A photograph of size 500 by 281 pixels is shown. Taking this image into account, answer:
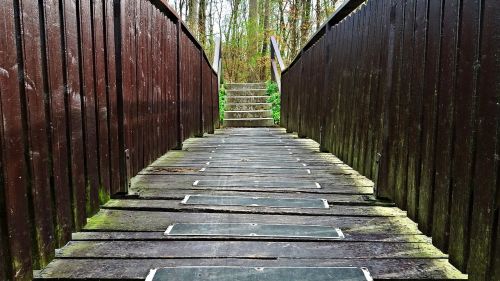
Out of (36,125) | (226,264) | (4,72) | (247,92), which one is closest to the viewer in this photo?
(4,72)

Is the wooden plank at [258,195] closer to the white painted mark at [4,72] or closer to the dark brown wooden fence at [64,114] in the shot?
the dark brown wooden fence at [64,114]

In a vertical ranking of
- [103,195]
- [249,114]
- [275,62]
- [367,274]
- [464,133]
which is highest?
[275,62]

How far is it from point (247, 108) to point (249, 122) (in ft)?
2.76

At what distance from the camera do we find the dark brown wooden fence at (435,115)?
1.52 m

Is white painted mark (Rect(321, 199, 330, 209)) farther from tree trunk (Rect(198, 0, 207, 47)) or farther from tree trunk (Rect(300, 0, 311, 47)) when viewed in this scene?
tree trunk (Rect(198, 0, 207, 47))

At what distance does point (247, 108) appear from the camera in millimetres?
12734

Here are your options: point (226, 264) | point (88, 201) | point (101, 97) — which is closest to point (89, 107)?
point (101, 97)

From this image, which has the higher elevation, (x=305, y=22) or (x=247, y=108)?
(x=305, y=22)

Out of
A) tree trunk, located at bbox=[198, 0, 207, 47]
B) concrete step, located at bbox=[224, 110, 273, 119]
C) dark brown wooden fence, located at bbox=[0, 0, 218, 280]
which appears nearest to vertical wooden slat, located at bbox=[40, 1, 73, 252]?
dark brown wooden fence, located at bbox=[0, 0, 218, 280]

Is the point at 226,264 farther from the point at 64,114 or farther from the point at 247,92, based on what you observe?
the point at 247,92

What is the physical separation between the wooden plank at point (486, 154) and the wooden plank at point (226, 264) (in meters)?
0.19

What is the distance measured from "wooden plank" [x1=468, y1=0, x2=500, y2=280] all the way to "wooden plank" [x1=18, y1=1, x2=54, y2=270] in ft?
5.46

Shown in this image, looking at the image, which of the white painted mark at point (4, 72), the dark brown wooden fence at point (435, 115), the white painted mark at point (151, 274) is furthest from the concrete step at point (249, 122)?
the white painted mark at point (4, 72)

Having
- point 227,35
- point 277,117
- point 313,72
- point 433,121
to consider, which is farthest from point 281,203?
point 227,35
